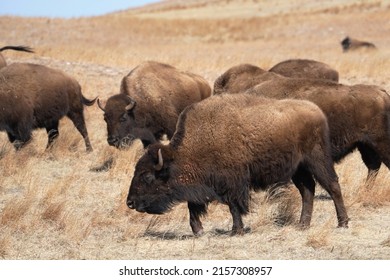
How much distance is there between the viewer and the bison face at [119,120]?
41.0ft

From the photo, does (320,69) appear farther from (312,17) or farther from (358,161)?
(312,17)

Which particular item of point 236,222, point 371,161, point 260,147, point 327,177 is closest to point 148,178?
point 236,222

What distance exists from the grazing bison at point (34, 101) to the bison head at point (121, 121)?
1.68m

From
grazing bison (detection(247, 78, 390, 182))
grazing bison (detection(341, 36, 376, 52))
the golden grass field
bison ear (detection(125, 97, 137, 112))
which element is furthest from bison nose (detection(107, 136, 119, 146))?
grazing bison (detection(341, 36, 376, 52))

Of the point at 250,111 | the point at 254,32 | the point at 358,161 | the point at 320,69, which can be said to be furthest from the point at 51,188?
the point at 254,32

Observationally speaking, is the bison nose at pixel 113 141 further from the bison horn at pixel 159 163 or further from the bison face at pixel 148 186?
the bison horn at pixel 159 163

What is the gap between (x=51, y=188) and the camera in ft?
32.2

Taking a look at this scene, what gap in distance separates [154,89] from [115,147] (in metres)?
1.21

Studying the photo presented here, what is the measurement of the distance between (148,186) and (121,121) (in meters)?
4.44

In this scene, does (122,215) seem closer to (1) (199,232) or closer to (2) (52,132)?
(1) (199,232)

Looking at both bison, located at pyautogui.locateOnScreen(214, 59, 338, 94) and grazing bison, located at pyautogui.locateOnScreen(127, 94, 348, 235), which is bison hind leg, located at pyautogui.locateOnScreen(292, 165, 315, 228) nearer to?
grazing bison, located at pyautogui.locateOnScreen(127, 94, 348, 235)

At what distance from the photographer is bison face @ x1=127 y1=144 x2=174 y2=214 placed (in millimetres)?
8219

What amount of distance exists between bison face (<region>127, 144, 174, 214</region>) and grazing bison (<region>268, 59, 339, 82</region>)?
20.9 ft

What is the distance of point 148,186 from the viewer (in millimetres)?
8250
